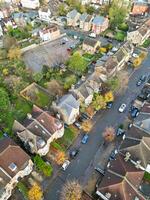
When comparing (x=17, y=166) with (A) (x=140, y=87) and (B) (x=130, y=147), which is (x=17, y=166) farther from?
(A) (x=140, y=87)

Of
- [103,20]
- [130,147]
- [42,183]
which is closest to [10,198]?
[42,183]

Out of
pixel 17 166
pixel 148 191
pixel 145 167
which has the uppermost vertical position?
pixel 17 166

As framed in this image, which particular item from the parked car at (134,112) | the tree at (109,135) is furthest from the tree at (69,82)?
the parked car at (134,112)

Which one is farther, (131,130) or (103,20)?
(103,20)

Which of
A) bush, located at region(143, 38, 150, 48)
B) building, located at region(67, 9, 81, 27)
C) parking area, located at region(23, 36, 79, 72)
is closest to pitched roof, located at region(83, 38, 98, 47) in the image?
parking area, located at region(23, 36, 79, 72)

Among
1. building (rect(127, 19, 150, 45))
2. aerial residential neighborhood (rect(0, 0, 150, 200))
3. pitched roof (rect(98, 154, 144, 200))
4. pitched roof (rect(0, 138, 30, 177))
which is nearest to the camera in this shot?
pitched roof (rect(98, 154, 144, 200))

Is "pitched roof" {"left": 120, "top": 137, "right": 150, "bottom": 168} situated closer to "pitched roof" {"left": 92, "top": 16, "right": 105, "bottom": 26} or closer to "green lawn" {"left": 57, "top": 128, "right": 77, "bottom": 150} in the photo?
"green lawn" {"left": 57, "top": 128, "right": 77, "bottom": 150}

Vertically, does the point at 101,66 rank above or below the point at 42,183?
above
